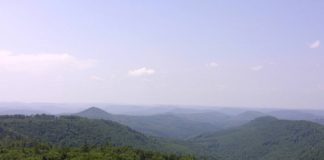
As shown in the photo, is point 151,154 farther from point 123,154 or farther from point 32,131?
point 32,131

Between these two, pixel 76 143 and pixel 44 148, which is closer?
pixel 44 148

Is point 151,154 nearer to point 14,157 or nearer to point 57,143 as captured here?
point 14,157

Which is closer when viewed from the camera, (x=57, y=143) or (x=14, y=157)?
(x=14, y=157)

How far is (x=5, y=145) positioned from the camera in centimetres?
13450

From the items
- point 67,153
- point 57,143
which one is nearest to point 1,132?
point 57,143

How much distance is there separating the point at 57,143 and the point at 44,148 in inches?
2188

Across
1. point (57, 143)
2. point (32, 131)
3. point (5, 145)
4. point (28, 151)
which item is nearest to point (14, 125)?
point (32, 131)

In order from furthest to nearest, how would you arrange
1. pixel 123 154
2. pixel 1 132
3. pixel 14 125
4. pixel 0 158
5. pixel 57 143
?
1. pixel 14 125
2. pixel 57 143
3. pixel 1 132
4. pixel 123 154
5. pixel 0 158

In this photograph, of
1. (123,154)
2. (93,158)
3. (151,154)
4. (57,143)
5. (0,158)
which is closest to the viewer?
(0,158)

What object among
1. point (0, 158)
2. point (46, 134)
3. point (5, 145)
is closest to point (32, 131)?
point (46, 134)

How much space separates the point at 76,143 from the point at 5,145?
5856 centimetres

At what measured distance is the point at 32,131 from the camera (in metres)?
199

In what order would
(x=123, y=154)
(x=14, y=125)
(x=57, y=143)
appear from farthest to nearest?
(x=14, y=125), (x=57, y=143), (x=123, y=154)

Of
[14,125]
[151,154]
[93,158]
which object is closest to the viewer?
[93,158]
